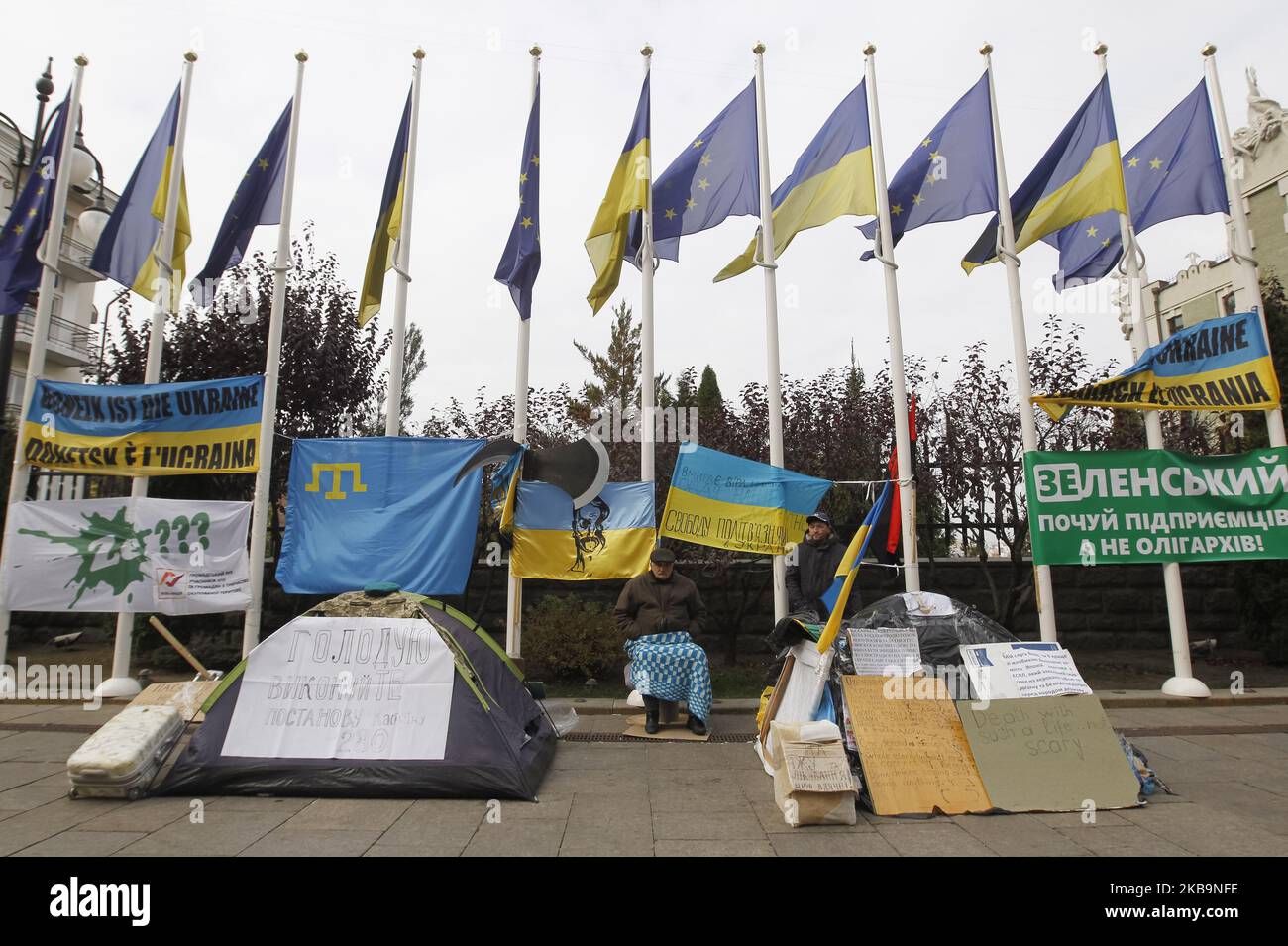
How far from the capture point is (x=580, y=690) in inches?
352

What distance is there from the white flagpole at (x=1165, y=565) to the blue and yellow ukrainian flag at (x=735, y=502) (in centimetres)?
410

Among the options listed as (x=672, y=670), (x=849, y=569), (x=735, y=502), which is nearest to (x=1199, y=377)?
(x=735, y=502)

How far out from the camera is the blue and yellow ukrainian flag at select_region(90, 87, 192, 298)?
9.38 metres

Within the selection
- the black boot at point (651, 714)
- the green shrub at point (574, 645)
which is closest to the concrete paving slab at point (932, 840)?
the black boot at point (651, 714)

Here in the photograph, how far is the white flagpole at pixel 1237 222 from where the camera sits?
8.65 meters

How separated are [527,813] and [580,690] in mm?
3979

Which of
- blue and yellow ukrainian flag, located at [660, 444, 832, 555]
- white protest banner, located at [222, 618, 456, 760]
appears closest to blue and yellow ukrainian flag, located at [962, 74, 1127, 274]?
blue and yellow ukrainian flag, located at [660, 444, 832, 555]

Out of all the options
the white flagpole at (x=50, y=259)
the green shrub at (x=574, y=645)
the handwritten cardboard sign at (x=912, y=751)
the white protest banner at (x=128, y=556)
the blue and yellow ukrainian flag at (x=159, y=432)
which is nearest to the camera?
the handwritten cardboard sign at (x=912, y=751)

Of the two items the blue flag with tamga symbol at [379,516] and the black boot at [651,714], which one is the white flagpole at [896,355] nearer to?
the black boot at [651,714]

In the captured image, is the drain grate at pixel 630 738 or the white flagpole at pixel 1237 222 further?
the white flagpole at pixel 1237 222

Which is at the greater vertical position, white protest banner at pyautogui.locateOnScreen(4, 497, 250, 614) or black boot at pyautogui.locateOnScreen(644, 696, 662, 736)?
white protest banner at pyautogui.locateOnScreen(4, 497, 250, 614)

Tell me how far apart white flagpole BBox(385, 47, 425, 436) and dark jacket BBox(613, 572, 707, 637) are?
136 inches

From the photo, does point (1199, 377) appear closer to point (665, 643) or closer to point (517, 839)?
point (665, 643)

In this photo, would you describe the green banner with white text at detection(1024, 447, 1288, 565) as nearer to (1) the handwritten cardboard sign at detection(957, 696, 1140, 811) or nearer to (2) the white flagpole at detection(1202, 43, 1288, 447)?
(2) the white flagpole at detection(1202, 43, 1288, 447)
